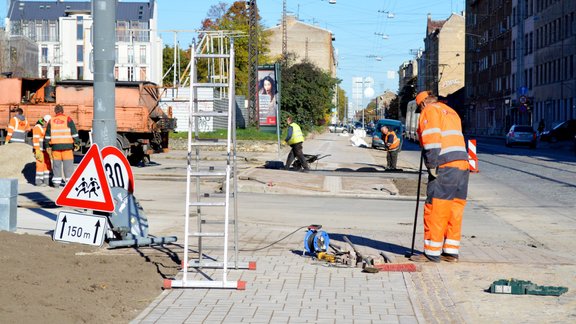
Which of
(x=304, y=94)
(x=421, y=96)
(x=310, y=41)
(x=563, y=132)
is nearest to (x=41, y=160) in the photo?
(x=421, y=96)

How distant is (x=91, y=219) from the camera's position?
11172 millimetres

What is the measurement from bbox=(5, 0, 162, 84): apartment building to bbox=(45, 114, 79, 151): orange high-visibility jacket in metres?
80.2

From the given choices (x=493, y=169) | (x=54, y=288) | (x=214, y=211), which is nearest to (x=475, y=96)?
(x=493, y=169)

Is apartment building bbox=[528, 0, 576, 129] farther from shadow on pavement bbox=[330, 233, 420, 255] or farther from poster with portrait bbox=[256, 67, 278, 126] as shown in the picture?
shadow on pavement bbox=[330, 233, 420, 255]

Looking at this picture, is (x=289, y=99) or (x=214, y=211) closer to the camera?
(x=214, y=211)

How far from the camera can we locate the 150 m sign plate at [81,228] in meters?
11.1

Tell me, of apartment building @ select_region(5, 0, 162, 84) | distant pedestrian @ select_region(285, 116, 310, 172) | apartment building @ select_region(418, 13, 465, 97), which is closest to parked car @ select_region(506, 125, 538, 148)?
distant pedestrian @ select_region(285, 116, 310, 172)

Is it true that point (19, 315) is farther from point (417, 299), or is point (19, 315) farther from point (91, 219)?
point (91, 219)

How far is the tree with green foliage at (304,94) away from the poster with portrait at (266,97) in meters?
14.8

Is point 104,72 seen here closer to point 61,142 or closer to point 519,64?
point 61,142

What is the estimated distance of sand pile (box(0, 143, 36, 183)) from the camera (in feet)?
74.9

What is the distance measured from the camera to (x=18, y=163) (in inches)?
915

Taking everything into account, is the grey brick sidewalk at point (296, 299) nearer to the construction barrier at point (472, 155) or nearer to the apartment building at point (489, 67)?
the construction barrier at point (472, 155)

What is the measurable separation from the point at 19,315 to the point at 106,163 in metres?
4.72
